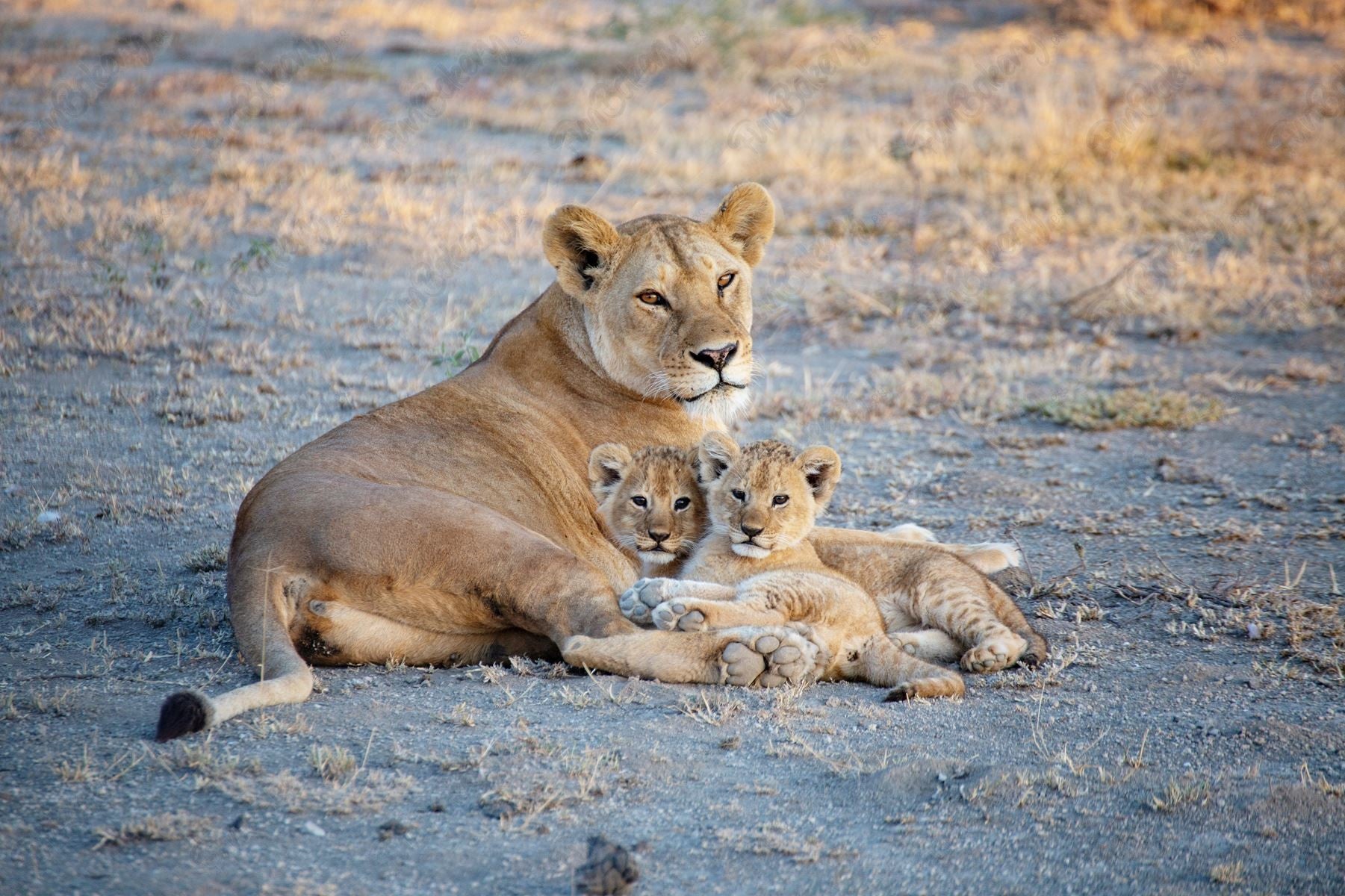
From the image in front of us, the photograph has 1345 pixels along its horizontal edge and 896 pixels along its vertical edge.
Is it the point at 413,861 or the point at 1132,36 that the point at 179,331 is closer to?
the point at 413,861

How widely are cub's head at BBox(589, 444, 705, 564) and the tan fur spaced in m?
0.09

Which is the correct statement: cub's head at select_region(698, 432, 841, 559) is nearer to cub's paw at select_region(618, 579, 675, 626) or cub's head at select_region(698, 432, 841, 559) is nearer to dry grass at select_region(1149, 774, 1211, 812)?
cub's paw at select_region(618, 579, 675, 626)

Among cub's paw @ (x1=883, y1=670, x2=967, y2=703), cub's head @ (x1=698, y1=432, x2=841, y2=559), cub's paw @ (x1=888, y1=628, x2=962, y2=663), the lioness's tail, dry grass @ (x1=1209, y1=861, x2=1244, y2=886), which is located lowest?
cub's paw @ (x1=888, y1=628, x2=962, y2=663)

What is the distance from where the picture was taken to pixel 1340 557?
6.44m

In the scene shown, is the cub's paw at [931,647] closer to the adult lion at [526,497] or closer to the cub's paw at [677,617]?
the adult lion at [526,497]

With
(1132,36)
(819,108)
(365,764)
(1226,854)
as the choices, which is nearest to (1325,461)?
(1226,854)

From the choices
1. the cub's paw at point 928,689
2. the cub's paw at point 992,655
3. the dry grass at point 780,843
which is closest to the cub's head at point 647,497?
the cub's paw at point 928,689

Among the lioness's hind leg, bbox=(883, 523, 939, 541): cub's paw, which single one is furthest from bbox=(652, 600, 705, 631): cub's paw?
bbox=(883, 523, 939, 541): cub's paw

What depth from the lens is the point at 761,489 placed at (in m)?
5.09

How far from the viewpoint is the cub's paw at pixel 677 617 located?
470 cm

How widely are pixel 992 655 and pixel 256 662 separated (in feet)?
8.31

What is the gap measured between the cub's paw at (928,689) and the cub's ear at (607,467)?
1.32m

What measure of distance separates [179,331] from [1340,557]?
7.34 m

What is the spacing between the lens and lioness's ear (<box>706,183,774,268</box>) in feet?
19.5
